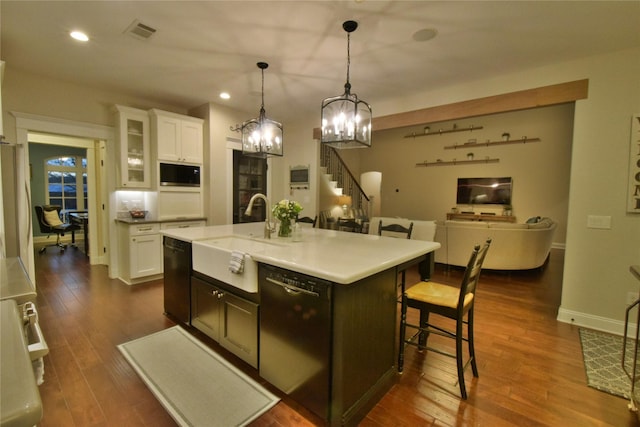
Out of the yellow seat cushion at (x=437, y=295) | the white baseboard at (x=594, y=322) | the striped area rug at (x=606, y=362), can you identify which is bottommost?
the striped area rug at (x=606, y=362)

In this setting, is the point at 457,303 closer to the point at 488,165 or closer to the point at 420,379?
the point at 420,379

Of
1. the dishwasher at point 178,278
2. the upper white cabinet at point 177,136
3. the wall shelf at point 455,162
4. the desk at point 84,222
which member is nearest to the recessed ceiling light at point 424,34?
the dishwasher at point 178,278

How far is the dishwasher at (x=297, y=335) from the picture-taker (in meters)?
1.60

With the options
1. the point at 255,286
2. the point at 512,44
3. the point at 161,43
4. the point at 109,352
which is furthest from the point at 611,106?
the point at 109,352

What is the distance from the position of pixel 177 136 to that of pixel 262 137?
224 centimetres

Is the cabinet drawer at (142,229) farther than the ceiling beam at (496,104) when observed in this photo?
Yes

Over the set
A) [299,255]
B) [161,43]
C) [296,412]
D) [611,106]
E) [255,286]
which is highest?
[161,43]

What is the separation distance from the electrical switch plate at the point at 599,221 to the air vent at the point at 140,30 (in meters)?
4.63

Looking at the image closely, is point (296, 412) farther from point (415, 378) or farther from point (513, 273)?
point (513, 273)

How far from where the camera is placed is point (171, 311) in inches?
118

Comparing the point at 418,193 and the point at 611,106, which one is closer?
the point at 611,106

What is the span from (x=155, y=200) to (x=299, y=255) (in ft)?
11.8

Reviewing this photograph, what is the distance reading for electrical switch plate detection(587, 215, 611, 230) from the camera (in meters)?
2.87

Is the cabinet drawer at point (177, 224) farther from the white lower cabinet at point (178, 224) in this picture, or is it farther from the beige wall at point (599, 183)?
the beige wall at point (599, 183)
